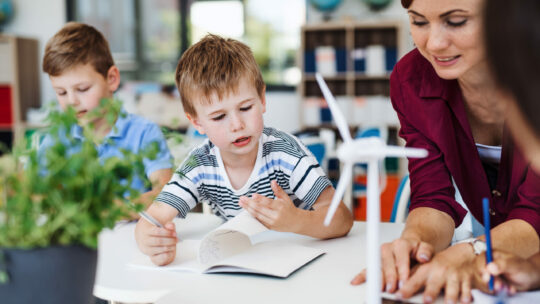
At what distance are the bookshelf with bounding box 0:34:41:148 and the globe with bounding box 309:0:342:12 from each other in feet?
11.1

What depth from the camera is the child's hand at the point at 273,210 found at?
102cm

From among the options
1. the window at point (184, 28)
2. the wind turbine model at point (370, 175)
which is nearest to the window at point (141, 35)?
the window at point (184, 28)

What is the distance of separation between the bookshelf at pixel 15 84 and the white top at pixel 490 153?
5.44 meters

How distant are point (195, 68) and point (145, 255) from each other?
0.50m

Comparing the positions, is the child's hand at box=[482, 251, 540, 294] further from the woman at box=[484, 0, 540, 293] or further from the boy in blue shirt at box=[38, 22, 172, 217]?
the boy in blue shirt at box=[38, 22, 172, 217]

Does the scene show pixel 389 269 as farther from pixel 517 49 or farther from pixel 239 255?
pixel 517 49

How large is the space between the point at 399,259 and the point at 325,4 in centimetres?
502

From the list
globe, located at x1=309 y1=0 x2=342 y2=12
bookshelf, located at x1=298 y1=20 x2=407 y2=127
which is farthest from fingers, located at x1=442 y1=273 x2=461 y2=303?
globe, located at x1=309 y1=0 x2=342 y2=12

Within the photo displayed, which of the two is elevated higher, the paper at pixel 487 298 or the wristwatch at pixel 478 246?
the wristwatch at pixel 478 246

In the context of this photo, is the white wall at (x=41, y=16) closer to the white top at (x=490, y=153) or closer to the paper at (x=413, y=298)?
the white top at (x=490, y=153)

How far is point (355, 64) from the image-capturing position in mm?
5402

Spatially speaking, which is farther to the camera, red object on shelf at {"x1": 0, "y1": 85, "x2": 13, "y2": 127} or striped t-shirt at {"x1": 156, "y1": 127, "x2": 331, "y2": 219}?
red object on shelf at {"x1": 0, "y1": 85, "x2": 13, "y2": 127}

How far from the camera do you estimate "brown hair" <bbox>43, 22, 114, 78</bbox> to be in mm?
1748

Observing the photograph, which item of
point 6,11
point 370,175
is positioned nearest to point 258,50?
point 6,11
